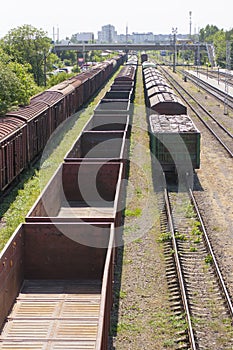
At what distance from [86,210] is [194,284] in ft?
13.4

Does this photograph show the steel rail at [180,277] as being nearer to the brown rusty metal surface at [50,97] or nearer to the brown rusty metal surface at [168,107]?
the brown rusty metal surface at [168,107]

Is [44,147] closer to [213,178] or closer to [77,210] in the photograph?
[213,178]

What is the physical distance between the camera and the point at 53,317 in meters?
8.89

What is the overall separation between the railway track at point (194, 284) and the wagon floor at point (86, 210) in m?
1.69

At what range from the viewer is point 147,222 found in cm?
1510

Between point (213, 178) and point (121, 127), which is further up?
point (121, 127)

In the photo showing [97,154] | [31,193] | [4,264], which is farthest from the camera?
[97,154]

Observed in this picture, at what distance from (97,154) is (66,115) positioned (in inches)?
525

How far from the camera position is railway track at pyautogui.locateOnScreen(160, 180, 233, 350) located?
→ 30.4 feet

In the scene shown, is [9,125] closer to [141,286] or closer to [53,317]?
A: [141,286]

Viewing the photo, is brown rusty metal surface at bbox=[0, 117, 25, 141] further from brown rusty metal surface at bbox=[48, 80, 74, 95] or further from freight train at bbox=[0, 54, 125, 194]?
brown rusty metal surface at bbox=[48, 80, 74, 95]

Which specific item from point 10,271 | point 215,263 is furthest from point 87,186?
point 10,271

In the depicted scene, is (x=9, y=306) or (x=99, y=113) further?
(x=99, y=113)

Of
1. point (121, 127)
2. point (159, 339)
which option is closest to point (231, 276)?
point (159, 339)
